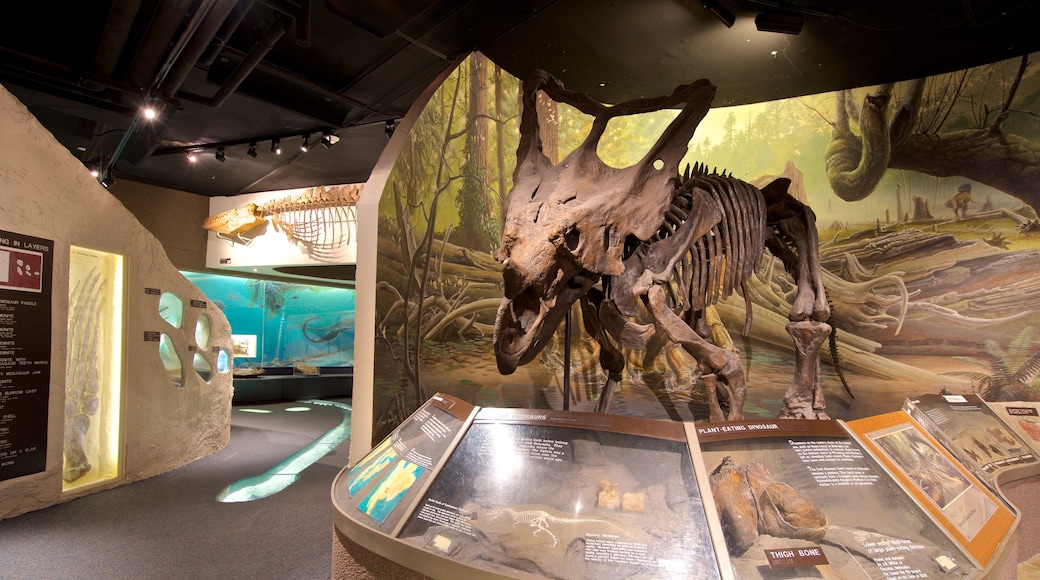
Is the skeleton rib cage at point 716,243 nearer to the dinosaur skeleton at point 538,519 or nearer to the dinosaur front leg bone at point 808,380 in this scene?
the dinosaur front leg bone at point 808,380

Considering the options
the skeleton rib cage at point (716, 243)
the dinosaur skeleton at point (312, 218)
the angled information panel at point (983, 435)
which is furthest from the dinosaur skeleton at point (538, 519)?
the dinosaur skeleton at point (312, 218)

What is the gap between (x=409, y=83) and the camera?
5746mm

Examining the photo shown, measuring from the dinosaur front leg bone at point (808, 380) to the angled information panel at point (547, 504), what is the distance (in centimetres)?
228

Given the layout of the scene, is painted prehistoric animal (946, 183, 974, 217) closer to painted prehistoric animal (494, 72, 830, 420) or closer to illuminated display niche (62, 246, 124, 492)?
painted prehistoric animal (494, 72, 830, 420)

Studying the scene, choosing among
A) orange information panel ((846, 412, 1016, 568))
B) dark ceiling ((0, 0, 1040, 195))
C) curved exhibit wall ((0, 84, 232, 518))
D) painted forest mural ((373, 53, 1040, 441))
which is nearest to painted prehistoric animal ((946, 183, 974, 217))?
painted forest mural ((373, 53, 1040, 441))

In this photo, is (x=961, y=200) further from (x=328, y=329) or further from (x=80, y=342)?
(x=328, y=329)

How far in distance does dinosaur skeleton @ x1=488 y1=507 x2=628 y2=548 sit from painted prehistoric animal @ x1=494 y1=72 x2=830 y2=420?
89 cm

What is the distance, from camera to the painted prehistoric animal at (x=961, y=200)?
556cm

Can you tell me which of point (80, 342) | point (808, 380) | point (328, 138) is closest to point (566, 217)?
point (808, 380)

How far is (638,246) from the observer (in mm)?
3404

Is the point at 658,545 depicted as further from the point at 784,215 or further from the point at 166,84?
the point at 166,84

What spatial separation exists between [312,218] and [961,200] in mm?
8378

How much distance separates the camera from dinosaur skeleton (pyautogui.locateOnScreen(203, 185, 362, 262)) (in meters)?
8.47

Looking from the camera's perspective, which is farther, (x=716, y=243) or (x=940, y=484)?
(x=716, y=243)
